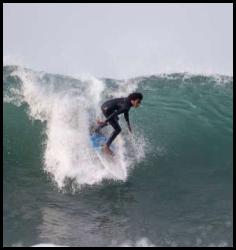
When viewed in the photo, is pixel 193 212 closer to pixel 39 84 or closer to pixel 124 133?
pixel 124 133

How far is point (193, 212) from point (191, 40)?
24.4ft

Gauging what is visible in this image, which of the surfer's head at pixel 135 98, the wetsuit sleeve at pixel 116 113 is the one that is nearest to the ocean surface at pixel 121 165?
the wetsuit sleeve at pixel 116 113

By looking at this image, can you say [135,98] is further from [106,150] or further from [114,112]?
[106,150]

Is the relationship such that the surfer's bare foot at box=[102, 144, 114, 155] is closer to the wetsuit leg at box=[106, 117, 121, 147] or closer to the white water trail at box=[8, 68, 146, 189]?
the wetsuit leg at box=[106, 117, 121, 147]

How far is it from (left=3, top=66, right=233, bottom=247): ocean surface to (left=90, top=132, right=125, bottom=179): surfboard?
118 millimetres

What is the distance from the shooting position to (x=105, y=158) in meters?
10.2

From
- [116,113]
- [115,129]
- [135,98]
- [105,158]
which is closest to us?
[135,98]

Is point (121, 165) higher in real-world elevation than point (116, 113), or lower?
lower

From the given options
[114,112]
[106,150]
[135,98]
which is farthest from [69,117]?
[135,98]

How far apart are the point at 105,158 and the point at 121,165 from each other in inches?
14.2

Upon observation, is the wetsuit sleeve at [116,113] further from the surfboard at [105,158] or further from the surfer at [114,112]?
the surfboard at [105,158]

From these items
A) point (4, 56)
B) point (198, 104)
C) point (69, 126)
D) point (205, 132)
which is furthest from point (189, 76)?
point (4, 56)

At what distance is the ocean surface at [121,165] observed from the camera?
8.77 meters

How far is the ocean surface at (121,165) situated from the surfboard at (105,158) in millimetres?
118
